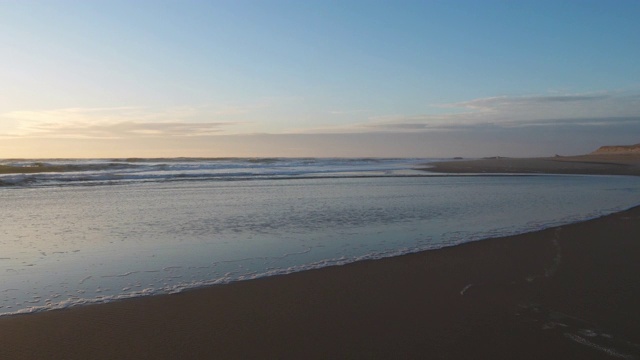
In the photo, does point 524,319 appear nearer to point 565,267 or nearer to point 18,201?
point 565,267

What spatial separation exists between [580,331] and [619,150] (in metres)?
105

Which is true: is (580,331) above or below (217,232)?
below

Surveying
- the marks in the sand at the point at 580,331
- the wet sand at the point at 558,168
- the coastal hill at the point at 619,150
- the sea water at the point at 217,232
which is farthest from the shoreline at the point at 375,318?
the coastal hill at the point at 619,150

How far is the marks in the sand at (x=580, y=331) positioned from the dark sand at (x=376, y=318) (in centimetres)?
1

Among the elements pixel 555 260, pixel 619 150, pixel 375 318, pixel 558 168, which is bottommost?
pixel 375 318

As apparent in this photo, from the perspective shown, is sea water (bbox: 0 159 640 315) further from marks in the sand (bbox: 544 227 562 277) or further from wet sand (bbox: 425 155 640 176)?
wet sand (bbox: 425 155 640 176)

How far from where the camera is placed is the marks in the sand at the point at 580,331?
15.9ft

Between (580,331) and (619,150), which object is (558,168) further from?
(619,150)

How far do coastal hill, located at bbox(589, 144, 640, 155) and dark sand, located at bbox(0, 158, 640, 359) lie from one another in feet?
309

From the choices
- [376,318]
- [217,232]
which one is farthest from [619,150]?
[376,318]

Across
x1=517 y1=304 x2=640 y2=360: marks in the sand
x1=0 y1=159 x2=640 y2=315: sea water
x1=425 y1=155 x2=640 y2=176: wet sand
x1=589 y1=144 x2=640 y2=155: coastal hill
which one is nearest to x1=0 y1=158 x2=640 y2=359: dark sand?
x1=517 y1=304 x2=640 y2=360: marks in the sand

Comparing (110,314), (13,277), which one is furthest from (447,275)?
(13,277)

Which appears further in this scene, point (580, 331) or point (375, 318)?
point (375, 318)

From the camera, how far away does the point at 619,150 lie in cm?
9475
